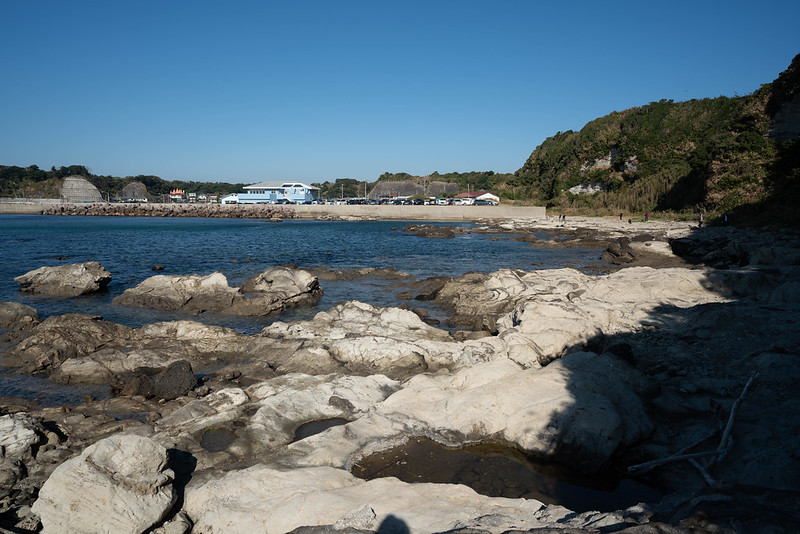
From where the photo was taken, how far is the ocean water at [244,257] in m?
17.8

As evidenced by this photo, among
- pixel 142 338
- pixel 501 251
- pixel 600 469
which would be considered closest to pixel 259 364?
pixel 142 338

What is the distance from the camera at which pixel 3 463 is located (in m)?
6.33

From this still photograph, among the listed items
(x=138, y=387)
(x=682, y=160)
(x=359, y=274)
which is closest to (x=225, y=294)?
(x=138, y=387)

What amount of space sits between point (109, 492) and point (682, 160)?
61281mm

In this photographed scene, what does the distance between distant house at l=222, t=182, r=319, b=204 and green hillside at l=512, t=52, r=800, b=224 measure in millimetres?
41914

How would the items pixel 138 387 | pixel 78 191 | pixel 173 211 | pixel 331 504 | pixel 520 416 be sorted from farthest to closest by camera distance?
pixel 78 191 → pixel 173 211 → pixel 138 387 → pixel 520 416 → pixel 331 504

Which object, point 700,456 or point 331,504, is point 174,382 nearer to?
point 331,504

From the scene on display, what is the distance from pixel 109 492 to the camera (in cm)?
532

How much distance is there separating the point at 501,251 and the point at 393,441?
30.2m

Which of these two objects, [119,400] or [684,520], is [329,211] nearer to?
[119,400]

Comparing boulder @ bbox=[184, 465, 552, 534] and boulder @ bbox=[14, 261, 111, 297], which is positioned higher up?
boulder @ bbox=[14, 261, 111, 297]

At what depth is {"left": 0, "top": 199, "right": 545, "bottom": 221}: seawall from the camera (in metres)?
72.0

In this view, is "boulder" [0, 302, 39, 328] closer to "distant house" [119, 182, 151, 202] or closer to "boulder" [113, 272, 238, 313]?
"boulder" [113, 272, 238, 313]

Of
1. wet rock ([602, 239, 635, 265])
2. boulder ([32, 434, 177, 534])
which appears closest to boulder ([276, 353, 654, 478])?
boulder ([32, 434, 177, 534])
